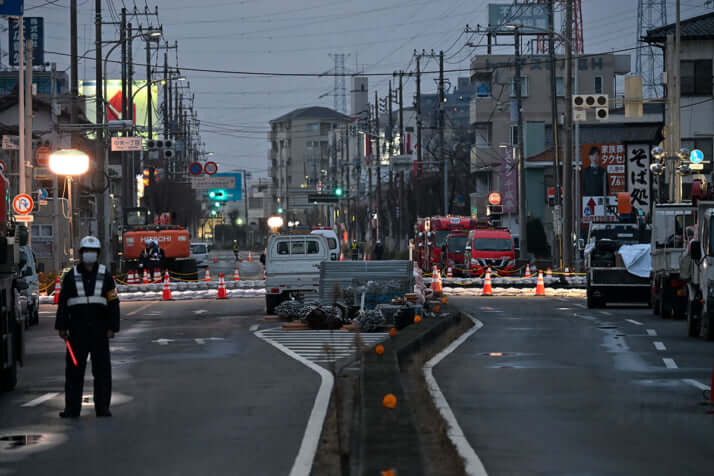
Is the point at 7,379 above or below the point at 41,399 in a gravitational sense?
above

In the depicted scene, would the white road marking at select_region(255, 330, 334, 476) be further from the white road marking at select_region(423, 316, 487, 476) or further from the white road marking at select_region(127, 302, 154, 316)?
the white road marking at select_region(127, 302, 154, 316)

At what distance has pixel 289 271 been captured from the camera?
3481cm

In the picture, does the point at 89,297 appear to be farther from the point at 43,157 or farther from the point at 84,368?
the point at 43,157

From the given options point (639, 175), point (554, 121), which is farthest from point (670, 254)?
point (639, 175)

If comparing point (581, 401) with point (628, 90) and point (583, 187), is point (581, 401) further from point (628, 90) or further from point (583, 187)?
point (583, 187)

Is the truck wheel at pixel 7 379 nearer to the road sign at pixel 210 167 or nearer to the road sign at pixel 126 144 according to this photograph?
the road sign at pixel 126 144

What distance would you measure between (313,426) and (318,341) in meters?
12.0

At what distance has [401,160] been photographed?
89812 millimetres

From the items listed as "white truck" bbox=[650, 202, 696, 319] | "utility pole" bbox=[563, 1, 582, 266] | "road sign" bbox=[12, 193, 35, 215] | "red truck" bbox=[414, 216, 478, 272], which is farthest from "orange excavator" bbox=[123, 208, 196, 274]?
"white truck" bbox=[650, 202, 696, 319]

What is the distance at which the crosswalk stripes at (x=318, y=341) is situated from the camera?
2124 centimetres

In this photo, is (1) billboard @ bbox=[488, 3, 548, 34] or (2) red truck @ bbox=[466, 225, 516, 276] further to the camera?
(1) billboard @ bbox=[488, 3, 548, 34]

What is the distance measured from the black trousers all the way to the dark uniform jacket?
0.23 feet

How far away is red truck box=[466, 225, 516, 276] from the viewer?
57656mm

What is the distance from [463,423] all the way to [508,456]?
2.01 meters
